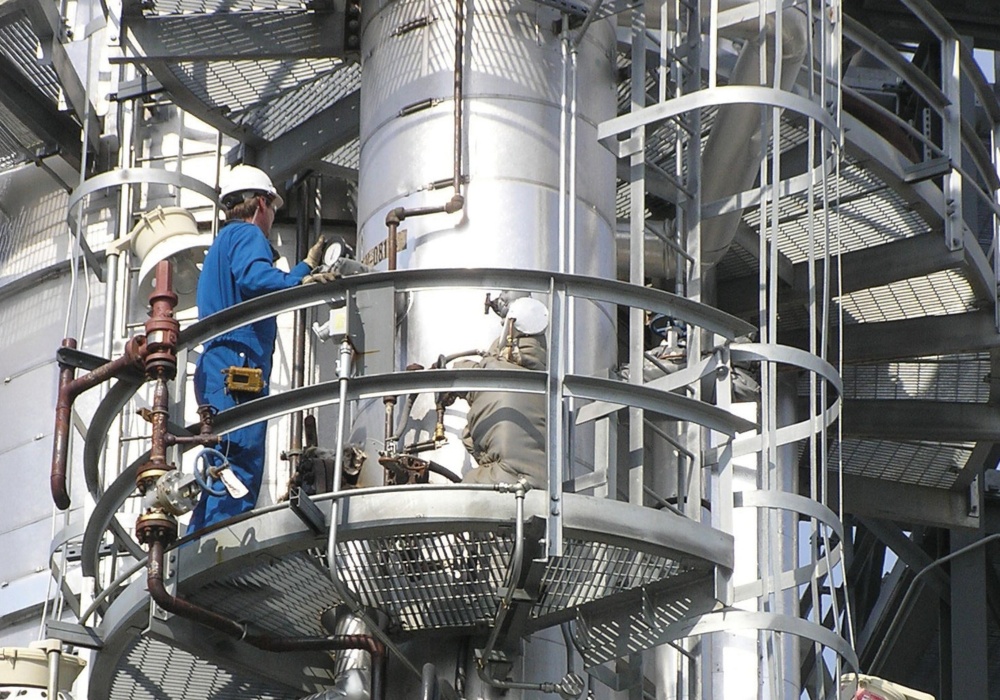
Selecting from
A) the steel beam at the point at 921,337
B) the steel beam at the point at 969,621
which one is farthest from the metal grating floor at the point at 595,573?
the steel beam at the point at 969,621

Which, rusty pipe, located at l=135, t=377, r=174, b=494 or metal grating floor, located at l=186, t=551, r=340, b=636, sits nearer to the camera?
rusty pipe, located at l=135, t=377, r=174, b=494

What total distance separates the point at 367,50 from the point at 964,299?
6.95 m

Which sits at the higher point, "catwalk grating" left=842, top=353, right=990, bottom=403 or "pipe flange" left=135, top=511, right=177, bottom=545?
"catwalk grating" left=842, top=353, right=990, bottom=403

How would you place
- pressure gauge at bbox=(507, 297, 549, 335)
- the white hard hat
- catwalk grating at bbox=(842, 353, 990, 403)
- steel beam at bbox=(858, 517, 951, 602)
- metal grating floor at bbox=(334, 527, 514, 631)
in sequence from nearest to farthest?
metal grating floor at bbox=(334, 527, 514, 631) < pressure gauge at bbox=(507, 297, 549, 335) < the white hard hat < catwalk grating at bbox=(842, 353, 990, 403) < steel beam at bbox=(858, 517, 951, 602)

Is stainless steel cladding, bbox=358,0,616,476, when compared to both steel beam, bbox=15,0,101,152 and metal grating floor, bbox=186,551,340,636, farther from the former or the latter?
steel beam, bbox=15,0,101,152

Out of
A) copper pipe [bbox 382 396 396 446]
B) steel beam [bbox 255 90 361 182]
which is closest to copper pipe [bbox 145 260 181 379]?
copper pipe [bbox 382 396 396 446]

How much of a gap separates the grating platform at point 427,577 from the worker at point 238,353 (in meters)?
0.58

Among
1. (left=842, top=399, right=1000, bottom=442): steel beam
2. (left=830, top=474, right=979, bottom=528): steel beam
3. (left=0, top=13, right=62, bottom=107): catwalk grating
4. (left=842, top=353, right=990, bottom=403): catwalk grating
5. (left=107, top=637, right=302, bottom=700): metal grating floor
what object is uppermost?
(left=0, top=13, right=62, bottom=107): catwalk grating

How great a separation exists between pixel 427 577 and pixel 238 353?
89.0 inches

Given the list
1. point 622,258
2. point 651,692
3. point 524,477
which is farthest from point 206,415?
point 622,258

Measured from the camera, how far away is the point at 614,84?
698 inches

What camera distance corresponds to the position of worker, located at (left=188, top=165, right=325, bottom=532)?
1473 cm

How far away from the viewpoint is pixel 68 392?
14375mm

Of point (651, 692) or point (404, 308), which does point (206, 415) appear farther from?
point (651, 692)
